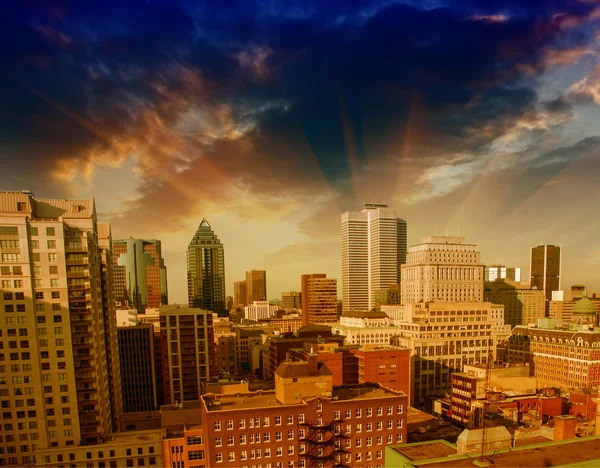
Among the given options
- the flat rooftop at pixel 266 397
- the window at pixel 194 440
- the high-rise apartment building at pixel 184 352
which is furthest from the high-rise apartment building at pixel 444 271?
the window at pixel 194 440

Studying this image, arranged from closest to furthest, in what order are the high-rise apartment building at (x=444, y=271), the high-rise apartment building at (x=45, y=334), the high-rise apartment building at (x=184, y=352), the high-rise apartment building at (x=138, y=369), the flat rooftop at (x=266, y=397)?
the flat rooftop at (x=266, y=397) → the high-rise apartment building at (x=45, y=334) → the high-rise apartment building at (x=184, y=352) → the high-rise apartment building at (x=138, y=369) → the high-rise apartment building at (x=444, y=271)

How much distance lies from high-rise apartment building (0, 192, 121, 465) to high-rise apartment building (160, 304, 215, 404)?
36.7m

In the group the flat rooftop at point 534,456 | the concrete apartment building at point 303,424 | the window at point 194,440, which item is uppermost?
the flat rooftop at point 534,456

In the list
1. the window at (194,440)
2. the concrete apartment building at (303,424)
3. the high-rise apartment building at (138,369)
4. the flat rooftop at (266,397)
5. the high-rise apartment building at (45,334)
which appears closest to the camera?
the concrete apartment building at (303,424)

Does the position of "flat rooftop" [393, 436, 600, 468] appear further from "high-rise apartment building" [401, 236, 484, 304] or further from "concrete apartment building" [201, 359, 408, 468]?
"high-rise apartment building" [401, 236, 484, 304]

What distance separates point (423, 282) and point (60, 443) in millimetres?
136235

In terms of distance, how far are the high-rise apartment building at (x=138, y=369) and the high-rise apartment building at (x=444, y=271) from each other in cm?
10826

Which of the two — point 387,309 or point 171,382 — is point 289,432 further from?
point 387,309

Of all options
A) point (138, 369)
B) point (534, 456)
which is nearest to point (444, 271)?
point (138, 369)

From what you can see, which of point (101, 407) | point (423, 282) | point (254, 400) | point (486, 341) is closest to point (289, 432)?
point (254, 400)

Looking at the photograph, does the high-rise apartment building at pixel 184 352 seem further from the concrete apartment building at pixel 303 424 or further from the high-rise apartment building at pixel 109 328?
the concrete apartment building at pixel 303 424

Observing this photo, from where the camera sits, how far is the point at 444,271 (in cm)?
15625

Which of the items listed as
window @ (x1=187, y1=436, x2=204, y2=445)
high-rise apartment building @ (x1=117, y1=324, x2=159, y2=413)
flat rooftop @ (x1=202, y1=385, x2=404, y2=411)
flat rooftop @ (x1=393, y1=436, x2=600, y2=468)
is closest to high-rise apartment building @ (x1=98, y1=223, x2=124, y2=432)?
window @ (x1=187, y1=436, x2=204, y2=445)

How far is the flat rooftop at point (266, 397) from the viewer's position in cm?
5097
